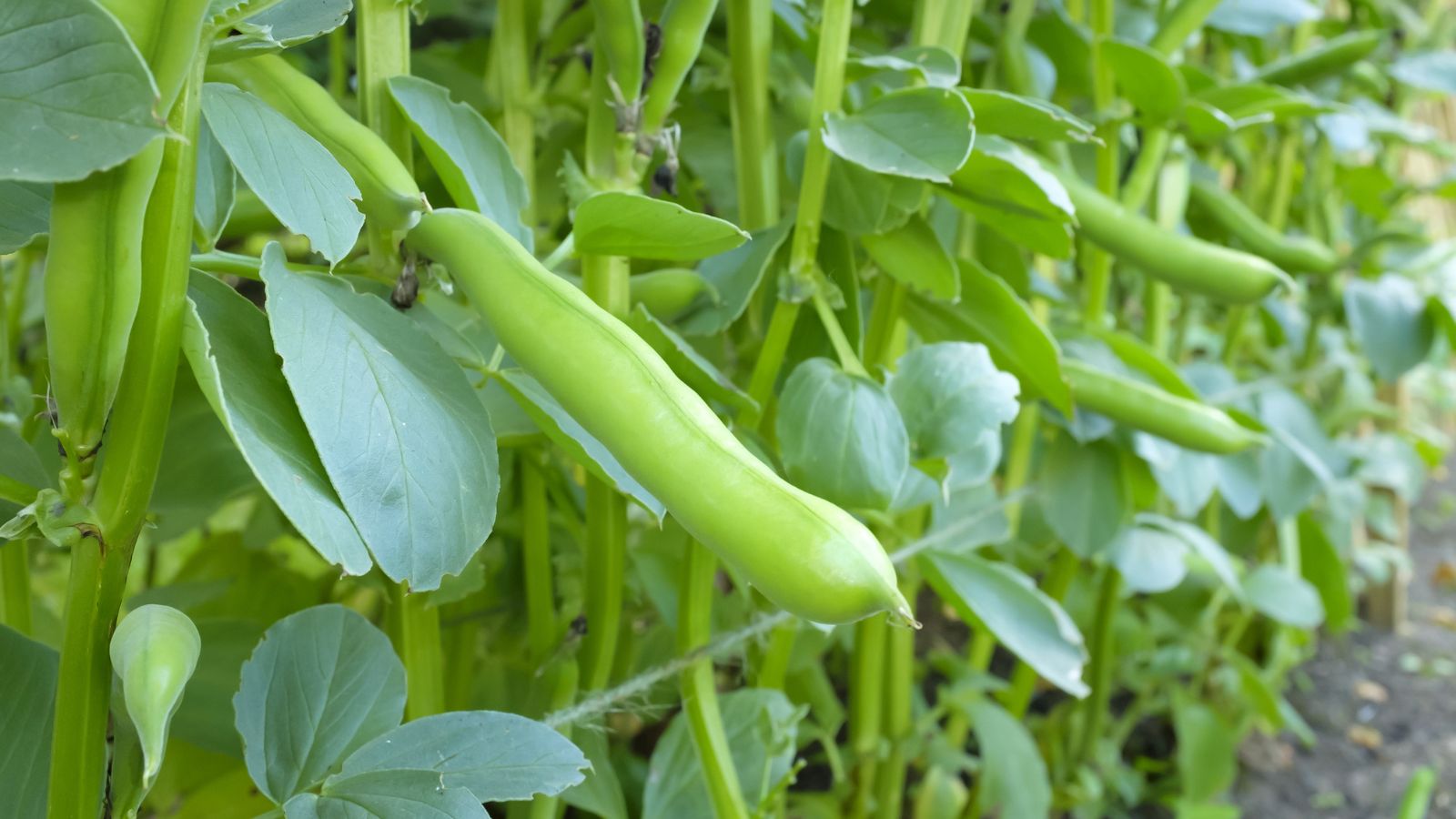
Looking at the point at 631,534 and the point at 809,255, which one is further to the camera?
the point at 631,534

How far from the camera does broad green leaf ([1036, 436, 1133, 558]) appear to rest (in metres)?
0.81

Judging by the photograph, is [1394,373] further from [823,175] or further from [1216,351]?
[823,175]

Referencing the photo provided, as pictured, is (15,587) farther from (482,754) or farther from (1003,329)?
(1003,329)

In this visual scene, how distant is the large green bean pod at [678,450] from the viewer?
0.94ft

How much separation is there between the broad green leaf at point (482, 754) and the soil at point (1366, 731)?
43.3 inches

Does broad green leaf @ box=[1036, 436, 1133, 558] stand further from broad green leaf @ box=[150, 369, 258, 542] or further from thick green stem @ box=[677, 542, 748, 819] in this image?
broad green leaf @ box=[150, 369, 258, 542]

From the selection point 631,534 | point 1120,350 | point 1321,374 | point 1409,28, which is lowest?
point 1321,374

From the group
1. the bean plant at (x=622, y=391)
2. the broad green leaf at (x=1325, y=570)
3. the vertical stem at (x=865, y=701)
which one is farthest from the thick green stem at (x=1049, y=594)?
the broad green leaf at (x=1325, y=570)

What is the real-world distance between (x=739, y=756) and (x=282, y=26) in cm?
41

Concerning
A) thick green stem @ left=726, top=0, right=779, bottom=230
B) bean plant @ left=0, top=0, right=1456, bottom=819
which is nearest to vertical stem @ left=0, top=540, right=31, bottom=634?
bean plant @ left=0, top=0, right=1456, bottom=819

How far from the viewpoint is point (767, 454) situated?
0.53 metres

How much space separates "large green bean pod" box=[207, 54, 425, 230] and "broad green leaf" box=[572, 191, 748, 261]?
0.06 metres

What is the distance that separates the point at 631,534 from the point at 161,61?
53cm

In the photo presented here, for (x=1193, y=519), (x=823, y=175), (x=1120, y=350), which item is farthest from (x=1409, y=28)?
(x=823, y=175)
